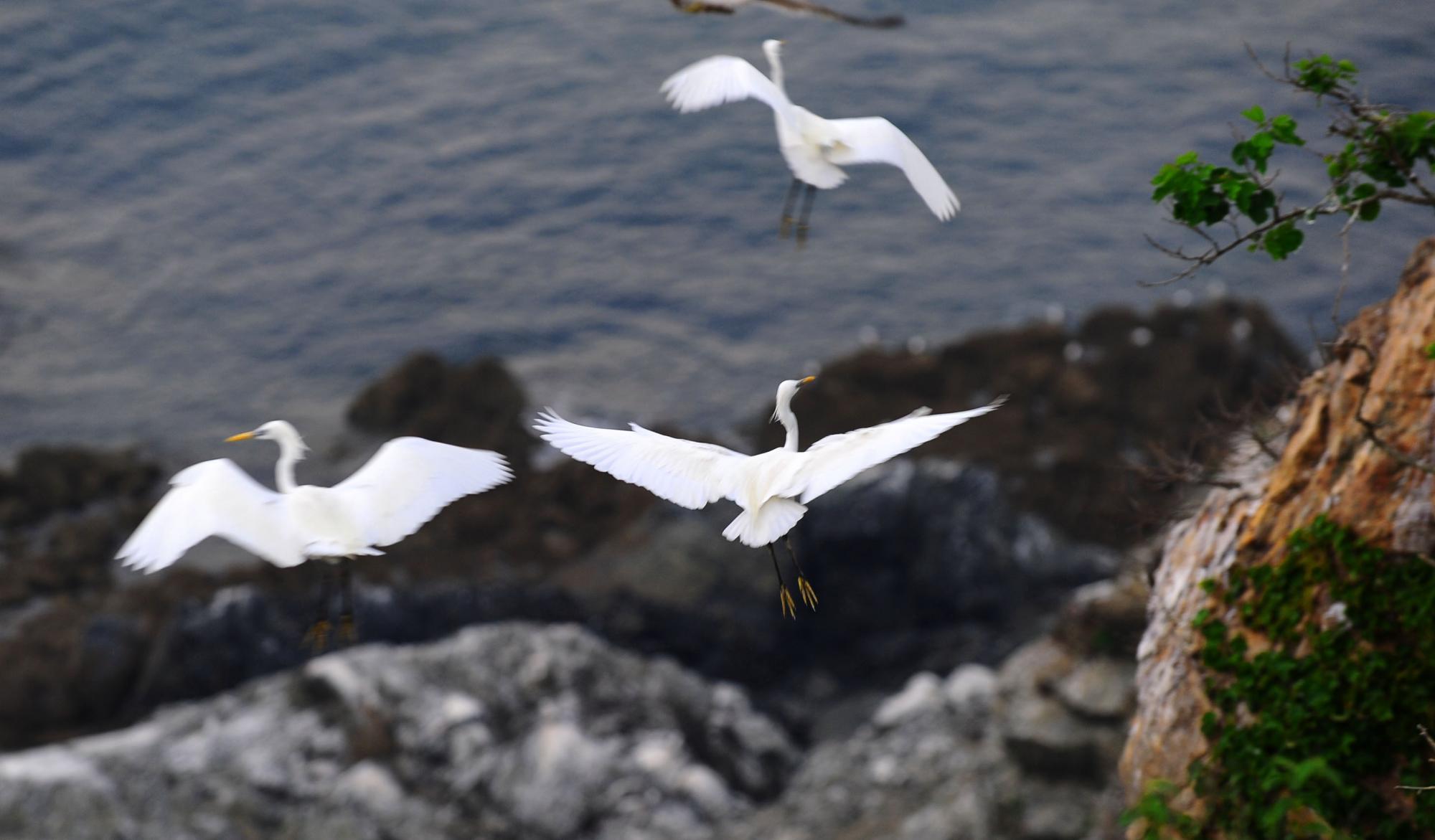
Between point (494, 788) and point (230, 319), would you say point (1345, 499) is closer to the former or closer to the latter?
point (494, 788)

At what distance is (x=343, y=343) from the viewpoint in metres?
23.0

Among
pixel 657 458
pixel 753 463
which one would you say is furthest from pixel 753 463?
pixel 657 458

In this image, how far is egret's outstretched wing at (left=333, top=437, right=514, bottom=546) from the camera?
751 cm

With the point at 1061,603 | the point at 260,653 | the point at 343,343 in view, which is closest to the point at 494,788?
the point at 260,653

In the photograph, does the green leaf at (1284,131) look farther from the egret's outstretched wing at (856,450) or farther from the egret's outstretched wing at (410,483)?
the egret's outstretched wing at (410,483)

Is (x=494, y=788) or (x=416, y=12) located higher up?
(x=416, y=12)

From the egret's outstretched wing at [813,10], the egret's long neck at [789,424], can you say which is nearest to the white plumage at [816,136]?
the egret's outstretched wing at [813,10]

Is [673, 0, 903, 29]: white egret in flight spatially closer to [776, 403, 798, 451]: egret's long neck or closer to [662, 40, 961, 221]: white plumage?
[662, 40, 961, 221]: white plumage

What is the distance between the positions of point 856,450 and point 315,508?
122 inches

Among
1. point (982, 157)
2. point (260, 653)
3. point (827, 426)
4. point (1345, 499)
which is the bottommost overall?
point (260, 653)

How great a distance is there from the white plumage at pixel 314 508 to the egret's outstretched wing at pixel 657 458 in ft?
1.49

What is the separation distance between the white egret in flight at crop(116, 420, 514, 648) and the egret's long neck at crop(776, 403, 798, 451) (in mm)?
1695

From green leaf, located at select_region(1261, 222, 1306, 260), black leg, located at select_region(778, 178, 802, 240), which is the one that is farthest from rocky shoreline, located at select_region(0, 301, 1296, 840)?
black leg, located at select_region(778, 178, 802, 240)

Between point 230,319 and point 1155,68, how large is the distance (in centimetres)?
1991
